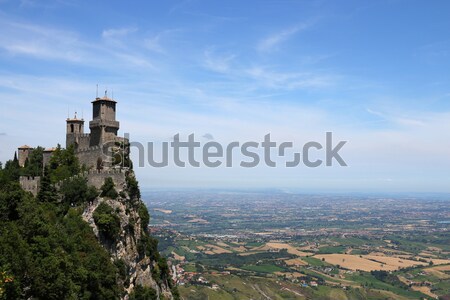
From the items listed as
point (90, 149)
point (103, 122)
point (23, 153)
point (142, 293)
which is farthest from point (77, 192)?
point (23, 153)

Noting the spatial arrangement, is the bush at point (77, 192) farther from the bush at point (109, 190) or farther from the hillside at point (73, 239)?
the bush at point (109, 190)

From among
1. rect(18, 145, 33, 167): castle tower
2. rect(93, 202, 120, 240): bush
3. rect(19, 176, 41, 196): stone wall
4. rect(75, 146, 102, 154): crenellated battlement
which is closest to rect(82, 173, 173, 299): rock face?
rect(93, 202, 120, 240): bush

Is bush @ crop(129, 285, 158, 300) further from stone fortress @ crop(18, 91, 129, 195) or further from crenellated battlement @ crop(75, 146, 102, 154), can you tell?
crenellated battlement @ crop(75, 146, 102, 154)

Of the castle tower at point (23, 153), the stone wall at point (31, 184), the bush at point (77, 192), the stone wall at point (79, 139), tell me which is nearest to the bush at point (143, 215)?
the bush at point (77, 192)

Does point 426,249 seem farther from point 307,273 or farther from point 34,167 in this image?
point 34,167

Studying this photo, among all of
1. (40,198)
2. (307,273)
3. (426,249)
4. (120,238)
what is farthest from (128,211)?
(426,249)

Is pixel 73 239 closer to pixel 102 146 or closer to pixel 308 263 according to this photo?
pixel 102 146

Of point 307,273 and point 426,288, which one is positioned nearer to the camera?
point 426,288
